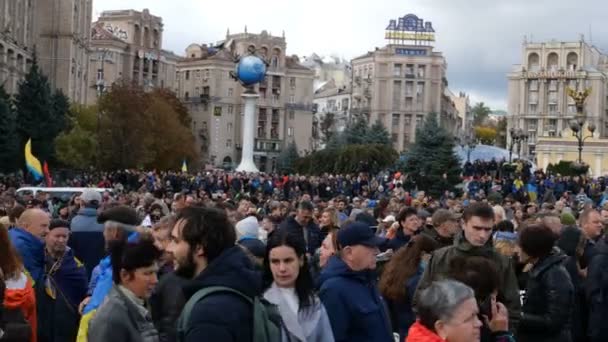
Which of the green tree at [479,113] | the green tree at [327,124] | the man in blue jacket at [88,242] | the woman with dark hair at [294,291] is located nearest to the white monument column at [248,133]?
the green tree at [327,124]

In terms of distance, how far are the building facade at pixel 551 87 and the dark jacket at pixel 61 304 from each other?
105605 mm

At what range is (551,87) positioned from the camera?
113125mm

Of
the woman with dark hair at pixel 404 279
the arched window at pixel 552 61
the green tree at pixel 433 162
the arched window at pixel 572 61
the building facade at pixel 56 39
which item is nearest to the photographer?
the woman with dark hair at pixel 404 279

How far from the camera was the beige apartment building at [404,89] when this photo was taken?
11800 centimetres

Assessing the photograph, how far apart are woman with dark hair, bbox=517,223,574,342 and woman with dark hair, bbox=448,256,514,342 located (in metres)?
1.58

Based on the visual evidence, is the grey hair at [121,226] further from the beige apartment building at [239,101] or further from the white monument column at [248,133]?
the beige apartment building at [239,101]

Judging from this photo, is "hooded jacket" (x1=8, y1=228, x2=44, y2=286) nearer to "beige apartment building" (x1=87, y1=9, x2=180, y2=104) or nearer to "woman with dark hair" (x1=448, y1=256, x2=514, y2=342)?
"woman with dark hair" (x1=448, y1=256, x2=514, y2=342)

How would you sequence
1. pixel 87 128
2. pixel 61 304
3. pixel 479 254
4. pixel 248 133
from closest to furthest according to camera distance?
pixel 479 254 < pixel 61 304 < pixel 87 128 < pixel 248 133

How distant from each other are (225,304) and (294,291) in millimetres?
1249

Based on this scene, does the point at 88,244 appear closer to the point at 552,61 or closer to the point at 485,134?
the point at 552,61

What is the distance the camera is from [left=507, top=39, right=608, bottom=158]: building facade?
11225 centimetres

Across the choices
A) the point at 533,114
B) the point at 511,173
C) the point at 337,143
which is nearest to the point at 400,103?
the point at 533,114

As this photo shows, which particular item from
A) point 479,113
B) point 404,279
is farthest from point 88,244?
point 479,113

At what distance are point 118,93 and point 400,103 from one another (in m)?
61.3
